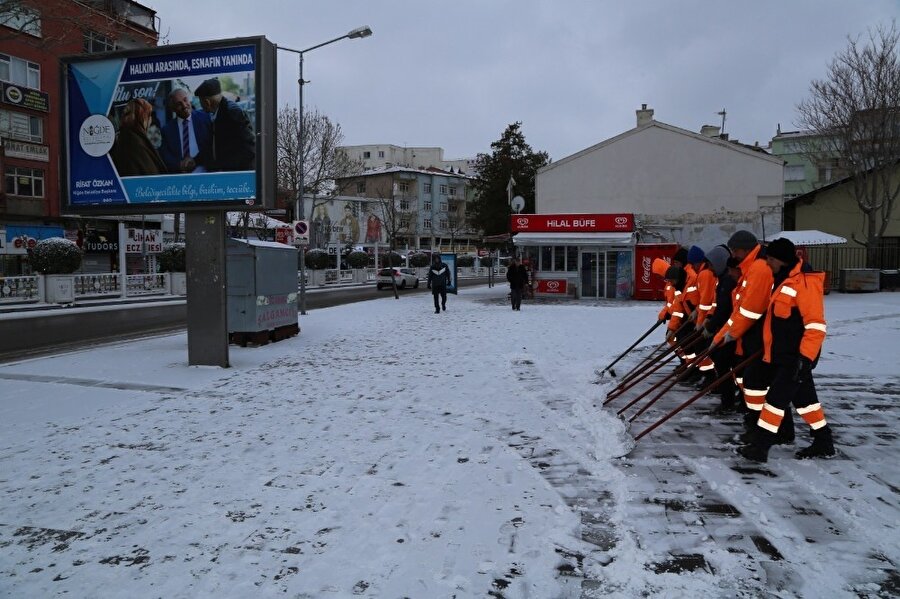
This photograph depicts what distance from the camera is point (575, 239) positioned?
960 inches

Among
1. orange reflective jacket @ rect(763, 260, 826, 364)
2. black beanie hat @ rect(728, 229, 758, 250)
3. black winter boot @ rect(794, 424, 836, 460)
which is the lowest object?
black winter boot @ rect(794, 424, 836, 460)

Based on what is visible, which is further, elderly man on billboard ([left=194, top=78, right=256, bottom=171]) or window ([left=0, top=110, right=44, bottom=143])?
window ([left=0, top=110, right=44, bottom=143])

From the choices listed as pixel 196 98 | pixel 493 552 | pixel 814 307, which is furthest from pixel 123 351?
pixel 814 307

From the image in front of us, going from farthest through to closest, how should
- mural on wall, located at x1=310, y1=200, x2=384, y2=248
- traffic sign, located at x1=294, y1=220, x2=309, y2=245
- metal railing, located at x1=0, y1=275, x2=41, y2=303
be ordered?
mural on wall, located at x1=310, y1=200, x2=384, y2=248 → metal railing, located at x1=0, y1=275, x2=41, y2=303 → traffic sign, located at x1=294, y1=220, x2=309, y2=245

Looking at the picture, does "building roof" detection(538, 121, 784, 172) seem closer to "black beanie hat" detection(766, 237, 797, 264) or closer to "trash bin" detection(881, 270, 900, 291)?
"trash bin" detection(881, 270, 900, 291)

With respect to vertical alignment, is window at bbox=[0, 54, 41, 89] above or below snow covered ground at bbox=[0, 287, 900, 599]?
above

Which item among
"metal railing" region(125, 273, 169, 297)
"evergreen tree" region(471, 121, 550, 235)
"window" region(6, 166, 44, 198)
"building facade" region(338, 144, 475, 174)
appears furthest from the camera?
"building facade" region(338, 144, 475, 174)

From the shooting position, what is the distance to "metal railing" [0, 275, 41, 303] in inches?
874

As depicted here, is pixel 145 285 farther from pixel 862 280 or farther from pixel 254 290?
pixel 862 280

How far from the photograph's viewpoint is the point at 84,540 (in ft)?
12.2

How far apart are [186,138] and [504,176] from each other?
40.7m

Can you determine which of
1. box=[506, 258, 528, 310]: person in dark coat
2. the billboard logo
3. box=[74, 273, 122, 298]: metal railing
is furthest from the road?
box=[506, 258, 528, 310]: person in dark coat

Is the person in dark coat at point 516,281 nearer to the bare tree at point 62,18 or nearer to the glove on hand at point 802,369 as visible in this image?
the bare tree at point 62,18

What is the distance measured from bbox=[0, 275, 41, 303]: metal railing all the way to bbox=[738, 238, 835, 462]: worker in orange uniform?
81.5ft
